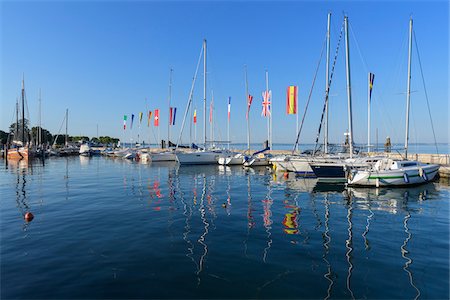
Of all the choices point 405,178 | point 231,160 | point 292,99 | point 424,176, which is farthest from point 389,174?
point 231,160

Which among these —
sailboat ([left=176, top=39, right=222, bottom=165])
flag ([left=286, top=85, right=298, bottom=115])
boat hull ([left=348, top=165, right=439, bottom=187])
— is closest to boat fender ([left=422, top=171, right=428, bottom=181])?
boat hull ([left=348, top=165, right=439, bottom=187])

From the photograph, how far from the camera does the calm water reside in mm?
6535

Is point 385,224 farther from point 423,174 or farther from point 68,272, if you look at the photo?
point 423,174

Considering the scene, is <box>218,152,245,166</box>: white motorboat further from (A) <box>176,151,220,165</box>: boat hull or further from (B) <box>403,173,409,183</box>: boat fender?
(B) <box>403,173,409,183</box>: boat fender

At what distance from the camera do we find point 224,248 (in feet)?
29.6

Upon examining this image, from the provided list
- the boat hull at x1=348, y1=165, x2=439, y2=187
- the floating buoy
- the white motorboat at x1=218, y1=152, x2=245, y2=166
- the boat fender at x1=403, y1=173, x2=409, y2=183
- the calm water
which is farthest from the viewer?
the white motorboat at x1=218, y1=152, x2=245, y2=166

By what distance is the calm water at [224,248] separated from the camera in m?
6.54

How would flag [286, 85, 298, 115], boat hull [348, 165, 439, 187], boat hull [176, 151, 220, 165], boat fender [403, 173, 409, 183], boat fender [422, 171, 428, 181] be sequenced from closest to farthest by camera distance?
boat hull [348, 165, 439, 187] < boat fender [403, 173, 409, 183] < boat fender [422, 171, 428, 181] < flag [286, 85, 298, 115] < boat hull [176, 151, 220, 165]

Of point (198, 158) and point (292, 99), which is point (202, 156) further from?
point (292, 99)

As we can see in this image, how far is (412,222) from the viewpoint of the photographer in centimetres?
1252

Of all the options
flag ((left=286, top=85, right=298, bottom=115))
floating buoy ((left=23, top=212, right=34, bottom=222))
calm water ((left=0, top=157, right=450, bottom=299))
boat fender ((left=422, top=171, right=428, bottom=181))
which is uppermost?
flag ((left=286, top=85, right=298, bottom=115))

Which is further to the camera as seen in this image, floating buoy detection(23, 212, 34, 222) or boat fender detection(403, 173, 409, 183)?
boat fender detection(403, 173, 409, 183)

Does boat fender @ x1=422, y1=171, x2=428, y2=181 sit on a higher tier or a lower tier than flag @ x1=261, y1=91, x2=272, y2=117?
lower

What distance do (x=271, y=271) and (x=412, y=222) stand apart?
8781 mm
